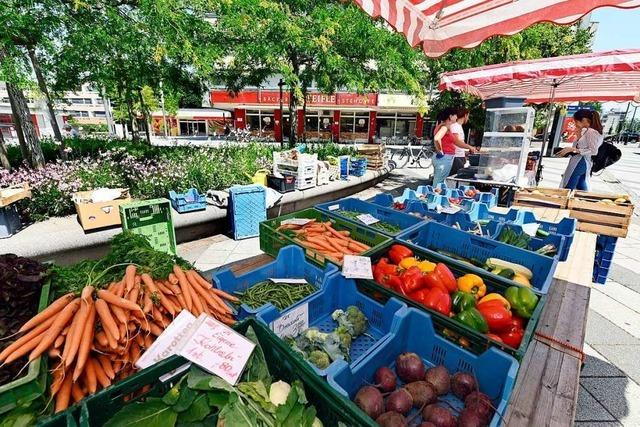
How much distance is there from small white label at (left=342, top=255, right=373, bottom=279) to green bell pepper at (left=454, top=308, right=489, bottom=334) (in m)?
0.62

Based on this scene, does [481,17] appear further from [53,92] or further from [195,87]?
[53,92]

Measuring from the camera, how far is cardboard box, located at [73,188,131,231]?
4.40 meters

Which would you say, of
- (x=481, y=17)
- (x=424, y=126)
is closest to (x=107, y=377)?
(x=481, y=17)

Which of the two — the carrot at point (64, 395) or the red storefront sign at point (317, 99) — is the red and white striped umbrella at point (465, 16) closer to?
the carrot at point (64, 395)

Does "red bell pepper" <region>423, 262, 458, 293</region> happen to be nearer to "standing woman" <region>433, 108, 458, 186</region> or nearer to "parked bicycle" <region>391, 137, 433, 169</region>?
"standing woman" <region>433, 108, 458, 186</region>

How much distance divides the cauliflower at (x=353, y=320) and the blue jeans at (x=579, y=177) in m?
6.12

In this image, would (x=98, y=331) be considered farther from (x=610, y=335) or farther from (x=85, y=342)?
(x=610, y=335)

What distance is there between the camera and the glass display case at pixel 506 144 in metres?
6.26

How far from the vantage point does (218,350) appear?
128 cm

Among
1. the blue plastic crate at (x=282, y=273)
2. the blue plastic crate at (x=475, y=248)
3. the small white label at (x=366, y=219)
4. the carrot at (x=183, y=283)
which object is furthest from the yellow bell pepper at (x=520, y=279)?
the carrot at (x=183, y=283)

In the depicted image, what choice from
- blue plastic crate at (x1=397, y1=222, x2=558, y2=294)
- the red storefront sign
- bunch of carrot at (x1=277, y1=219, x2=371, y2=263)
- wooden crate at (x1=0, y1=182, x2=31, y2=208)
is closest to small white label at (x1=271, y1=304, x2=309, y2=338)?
bunch of carrot at (x1=277, y1=219, x2=371, y2=263)

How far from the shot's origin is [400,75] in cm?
806

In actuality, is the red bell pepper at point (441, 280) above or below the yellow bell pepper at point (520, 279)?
above

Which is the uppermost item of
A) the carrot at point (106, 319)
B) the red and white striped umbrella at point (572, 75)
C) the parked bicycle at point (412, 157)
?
the red and white striped umbrella at point (572, 75)
